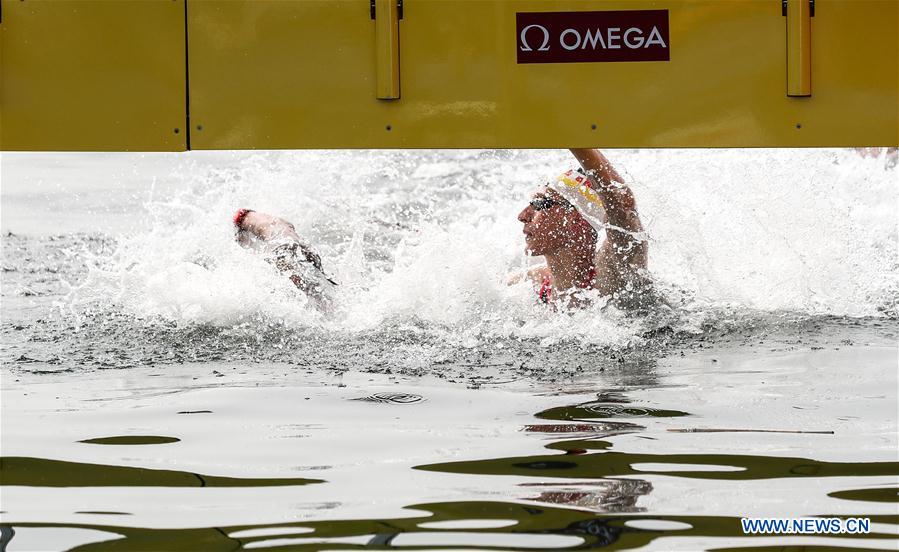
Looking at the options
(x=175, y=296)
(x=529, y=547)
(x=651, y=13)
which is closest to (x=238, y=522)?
(x=529, y=547)

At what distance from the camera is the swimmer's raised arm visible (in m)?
6.10

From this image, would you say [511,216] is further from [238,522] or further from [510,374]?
[238,522]

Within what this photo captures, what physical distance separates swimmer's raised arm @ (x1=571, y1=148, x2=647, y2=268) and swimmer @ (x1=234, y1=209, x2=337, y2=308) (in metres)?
1.52

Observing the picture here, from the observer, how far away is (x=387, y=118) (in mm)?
4660

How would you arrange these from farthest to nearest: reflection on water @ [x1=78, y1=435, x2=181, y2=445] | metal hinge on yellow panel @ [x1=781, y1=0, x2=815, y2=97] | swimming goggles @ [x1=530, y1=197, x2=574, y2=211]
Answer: swimming goggles @ [x1=530, y1=197, x2=574, y2=211] → metal hinge on yellow panel @ [x1=781, y1=0, x2=815, y2=97] → reflection on water @ [x1=78, y1=435, x2=181, y2=445]

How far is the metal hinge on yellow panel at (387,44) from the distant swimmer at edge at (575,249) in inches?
75.7

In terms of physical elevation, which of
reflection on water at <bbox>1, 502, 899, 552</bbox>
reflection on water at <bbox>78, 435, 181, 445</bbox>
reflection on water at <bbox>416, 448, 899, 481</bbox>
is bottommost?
reflection on water at <bbox>1, 502, 899, 552</bbox>

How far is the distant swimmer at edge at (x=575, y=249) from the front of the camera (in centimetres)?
654

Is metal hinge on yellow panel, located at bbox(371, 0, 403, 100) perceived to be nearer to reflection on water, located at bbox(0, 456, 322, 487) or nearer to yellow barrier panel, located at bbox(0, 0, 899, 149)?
yellow barrier panel, located at bbox(0, 0, 899, 149)

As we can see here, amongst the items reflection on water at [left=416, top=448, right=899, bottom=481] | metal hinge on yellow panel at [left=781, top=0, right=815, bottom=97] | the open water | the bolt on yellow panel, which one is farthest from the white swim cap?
reflection on water at [left=416, top=448, right=899, bottom=481]

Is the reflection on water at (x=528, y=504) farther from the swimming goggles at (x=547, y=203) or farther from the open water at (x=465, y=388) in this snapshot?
the swimming goggles at (x=547, y=203)

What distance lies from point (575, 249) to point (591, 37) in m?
2.42

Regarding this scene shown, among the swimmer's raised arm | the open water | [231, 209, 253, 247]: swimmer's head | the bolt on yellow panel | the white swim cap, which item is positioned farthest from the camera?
[231, 209, 253, 247]: swimmer's head

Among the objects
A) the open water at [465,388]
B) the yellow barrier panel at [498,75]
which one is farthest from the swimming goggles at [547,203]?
the yellow barrier panel at [498,75]
